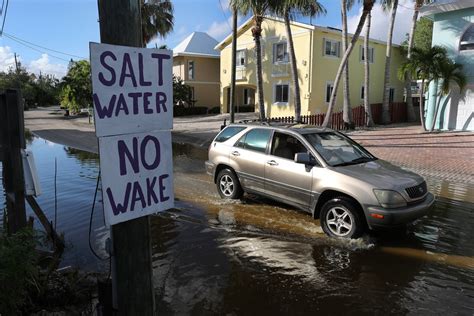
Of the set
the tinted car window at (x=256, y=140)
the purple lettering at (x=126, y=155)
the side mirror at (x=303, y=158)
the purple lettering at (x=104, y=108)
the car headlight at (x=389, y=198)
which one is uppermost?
the purple lettering at (x=104, y=108)

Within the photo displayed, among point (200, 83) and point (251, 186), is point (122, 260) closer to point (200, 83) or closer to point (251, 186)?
point (251, 186)

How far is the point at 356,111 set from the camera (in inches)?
970

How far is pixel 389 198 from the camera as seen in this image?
18.4 ft

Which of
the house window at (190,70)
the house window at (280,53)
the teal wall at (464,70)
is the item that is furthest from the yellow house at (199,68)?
the teal wall at (464,70)

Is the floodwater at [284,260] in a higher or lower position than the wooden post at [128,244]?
lower

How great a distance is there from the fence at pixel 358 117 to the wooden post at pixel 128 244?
16041 millimetres

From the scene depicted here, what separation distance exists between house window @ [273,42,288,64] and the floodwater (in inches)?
841

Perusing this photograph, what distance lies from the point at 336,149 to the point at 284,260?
2.45 metres

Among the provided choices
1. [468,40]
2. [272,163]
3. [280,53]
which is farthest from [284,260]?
[280,53]

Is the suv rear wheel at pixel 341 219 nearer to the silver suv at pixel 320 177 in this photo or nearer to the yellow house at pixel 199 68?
the silver suv at pixel 320 177

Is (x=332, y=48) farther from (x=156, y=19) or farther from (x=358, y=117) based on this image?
(x=156, y=19)

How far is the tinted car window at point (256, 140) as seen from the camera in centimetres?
754

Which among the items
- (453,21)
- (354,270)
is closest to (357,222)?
(354,270)

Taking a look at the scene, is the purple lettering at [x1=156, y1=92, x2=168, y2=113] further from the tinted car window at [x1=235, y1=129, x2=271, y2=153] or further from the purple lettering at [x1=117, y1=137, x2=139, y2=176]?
the tinted car window at [x1=235, y1=129, x2=271, y2=153]
